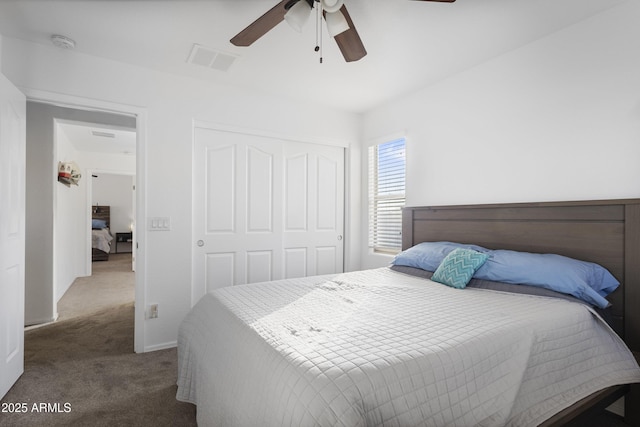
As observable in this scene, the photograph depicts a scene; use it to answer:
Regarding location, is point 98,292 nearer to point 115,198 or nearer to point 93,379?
point 93,379

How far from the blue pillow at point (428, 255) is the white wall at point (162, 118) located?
197 centimetres

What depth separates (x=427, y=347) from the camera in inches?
47.8

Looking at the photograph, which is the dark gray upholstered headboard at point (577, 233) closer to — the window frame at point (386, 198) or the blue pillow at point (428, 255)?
the blue pillow at point (428, 255)

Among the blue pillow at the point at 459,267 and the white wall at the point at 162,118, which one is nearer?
the blue pillow at the point at 459,267

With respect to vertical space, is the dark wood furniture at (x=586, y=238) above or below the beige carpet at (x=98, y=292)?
above

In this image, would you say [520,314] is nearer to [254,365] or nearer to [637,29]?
[254,365]

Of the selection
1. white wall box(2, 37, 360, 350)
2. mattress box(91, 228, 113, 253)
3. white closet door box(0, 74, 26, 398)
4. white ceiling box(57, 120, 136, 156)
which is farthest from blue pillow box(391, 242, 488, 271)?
mattress box(91, 228, 113, 253)

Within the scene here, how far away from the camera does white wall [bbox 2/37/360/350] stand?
255 centimetres

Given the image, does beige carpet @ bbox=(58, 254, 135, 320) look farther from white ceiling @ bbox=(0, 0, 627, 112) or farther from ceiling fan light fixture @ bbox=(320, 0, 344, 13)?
ceiling fan light fixture @ bbox=(320, 0, 344, 13)

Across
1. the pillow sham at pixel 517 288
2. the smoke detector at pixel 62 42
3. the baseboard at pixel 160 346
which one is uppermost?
→ the smoke detector at pixel 62 42

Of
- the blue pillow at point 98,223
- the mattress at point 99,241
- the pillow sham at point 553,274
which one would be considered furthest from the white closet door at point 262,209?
the blue pillow at point 98,223

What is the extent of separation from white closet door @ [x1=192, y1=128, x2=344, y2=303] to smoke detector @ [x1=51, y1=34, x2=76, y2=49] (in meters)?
1.09

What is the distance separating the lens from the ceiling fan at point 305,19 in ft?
5.44

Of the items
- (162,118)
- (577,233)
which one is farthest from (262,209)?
(577,233)
